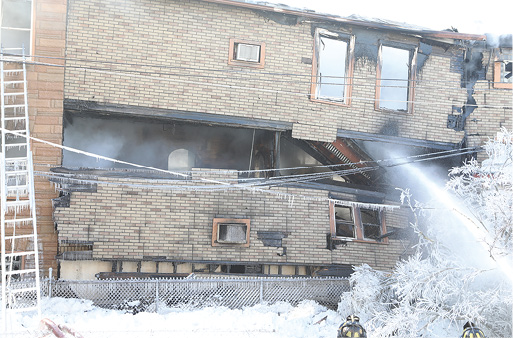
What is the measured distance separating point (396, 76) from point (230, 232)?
5.94 m

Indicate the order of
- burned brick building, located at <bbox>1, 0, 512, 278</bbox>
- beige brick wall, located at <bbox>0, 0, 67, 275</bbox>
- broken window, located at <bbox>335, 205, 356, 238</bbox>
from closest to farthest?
1. beige brick wall, located at <bbox>0, 0, 67, 275</bbox>
2. burned brick building, located at <bbox>1, 0, 512, 278</bbox>
3. broken window, located at <bbox>335, 205, 356, 238</bbox>

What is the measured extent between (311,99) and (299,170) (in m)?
2.88

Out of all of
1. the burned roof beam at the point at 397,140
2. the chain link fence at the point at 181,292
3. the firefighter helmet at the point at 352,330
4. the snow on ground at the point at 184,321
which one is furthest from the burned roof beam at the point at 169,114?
the firefighter helmet at the point at 352,330

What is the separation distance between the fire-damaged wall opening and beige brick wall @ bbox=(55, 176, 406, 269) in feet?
4.36

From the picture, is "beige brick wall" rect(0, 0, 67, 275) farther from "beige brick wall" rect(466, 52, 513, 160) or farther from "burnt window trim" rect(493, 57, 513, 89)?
"burnt window trim" rect(493, 57, 513, 89)

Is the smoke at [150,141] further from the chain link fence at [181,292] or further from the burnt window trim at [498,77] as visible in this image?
the burnt window trim at [498,77]

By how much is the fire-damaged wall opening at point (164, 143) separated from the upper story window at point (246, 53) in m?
1.83

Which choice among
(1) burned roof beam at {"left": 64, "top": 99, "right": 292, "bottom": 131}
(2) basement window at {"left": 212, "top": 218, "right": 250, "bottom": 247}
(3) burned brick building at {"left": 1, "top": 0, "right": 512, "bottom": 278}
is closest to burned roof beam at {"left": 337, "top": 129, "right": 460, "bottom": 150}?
(3) burned brick building at {"left": 1, "top": 0, "right": 512, "bottom": 278}

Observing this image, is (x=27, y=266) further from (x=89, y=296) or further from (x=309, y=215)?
(x=309, y=215)

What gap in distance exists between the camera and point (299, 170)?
51.2 ft

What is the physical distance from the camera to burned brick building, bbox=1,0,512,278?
12.1 meters

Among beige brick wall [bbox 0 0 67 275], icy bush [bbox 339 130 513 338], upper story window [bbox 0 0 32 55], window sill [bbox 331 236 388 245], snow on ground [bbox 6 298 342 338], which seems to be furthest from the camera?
window sill [bbox 331 236 388 245]

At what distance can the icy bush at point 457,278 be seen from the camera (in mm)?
9664

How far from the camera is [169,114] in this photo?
12.6 meters
